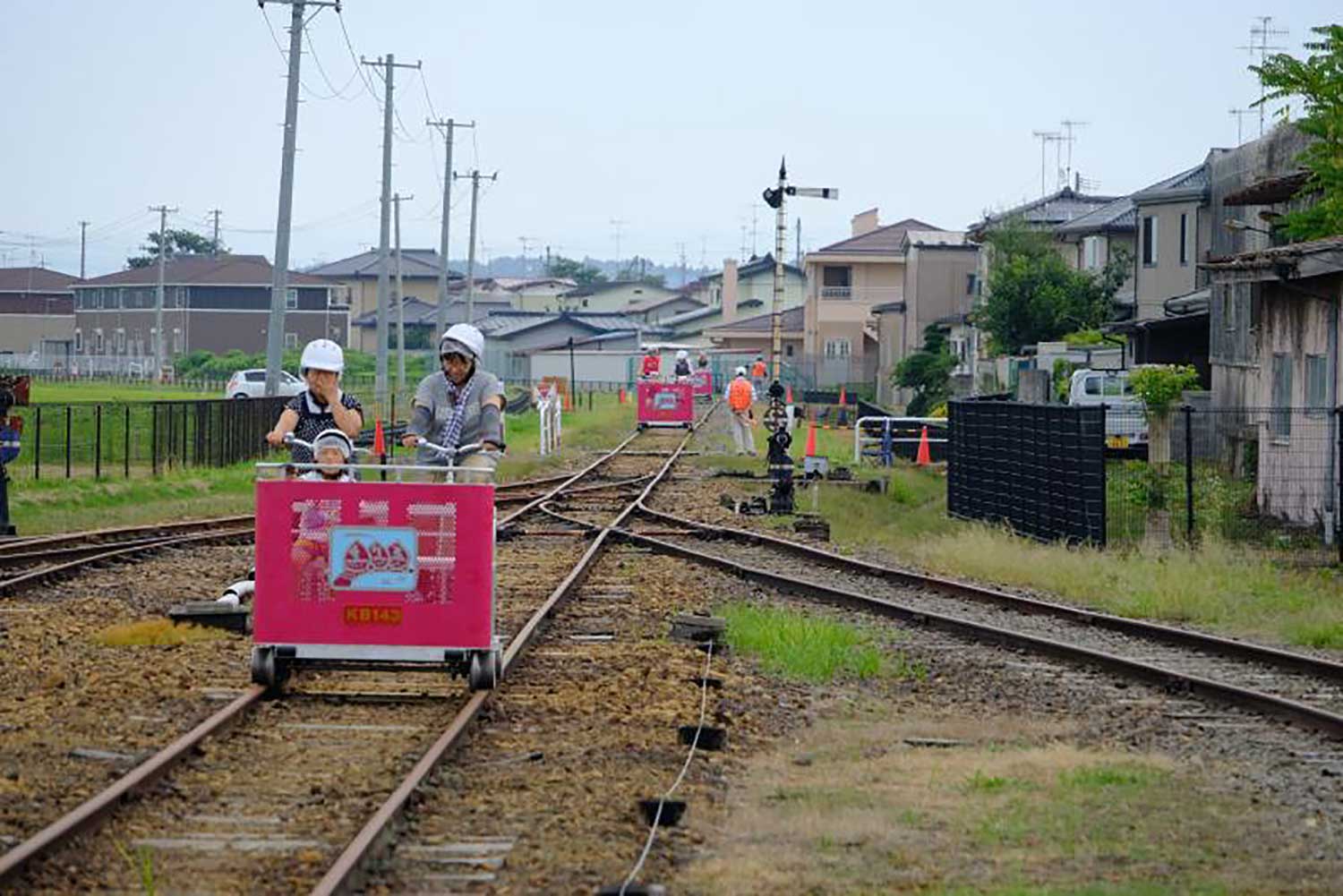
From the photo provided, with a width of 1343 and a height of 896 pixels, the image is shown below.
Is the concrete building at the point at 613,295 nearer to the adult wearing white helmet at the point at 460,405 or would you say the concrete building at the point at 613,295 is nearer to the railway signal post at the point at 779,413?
the railway signal post at the point at 779,413

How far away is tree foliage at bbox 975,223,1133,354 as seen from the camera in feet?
205

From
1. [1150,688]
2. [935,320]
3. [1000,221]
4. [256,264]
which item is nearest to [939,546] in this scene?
[1150,688]

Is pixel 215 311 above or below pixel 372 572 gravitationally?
above

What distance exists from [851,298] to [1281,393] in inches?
2775

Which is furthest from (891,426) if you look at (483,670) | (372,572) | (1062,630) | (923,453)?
(372,572)

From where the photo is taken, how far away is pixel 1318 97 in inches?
1211

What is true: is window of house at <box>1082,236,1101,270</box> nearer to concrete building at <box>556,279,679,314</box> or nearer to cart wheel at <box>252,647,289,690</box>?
cart wheel at <box>252,647,289,690</box>

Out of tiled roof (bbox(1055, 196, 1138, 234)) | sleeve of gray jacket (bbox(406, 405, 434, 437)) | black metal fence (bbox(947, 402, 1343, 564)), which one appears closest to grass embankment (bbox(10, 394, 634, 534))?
black metal fence (bbox(947, 402, 1343, 564))

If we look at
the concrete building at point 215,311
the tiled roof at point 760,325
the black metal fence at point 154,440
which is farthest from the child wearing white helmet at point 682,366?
the concrete building at point 215,311

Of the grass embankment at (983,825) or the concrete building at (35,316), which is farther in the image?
the concrete building at (35,316)

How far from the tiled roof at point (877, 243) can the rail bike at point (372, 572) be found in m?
85.2

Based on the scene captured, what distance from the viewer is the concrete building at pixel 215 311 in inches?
4712

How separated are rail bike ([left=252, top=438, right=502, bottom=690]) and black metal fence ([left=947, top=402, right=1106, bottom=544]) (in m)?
12.7

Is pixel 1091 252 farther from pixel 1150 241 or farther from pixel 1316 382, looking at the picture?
pixel 1316 382
